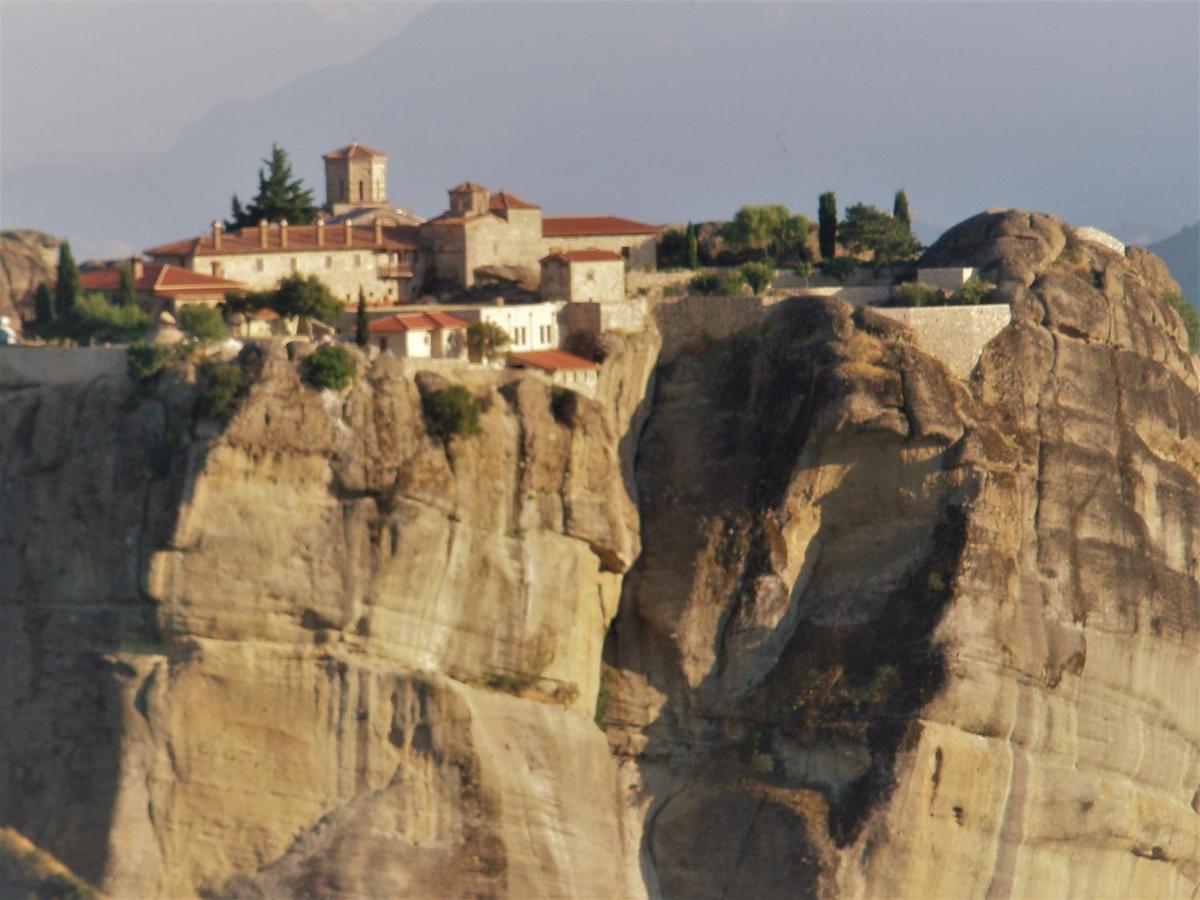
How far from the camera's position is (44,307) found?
6469cm

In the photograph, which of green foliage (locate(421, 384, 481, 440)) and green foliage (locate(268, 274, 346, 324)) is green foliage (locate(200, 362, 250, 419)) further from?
green foliage (locate(268, 274, 346, 324))

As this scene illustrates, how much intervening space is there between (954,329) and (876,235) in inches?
331

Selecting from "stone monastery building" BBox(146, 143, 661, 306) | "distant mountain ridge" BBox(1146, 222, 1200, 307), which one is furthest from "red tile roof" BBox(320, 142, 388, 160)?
"distant mountain ridge" BBox(1146, 222, 1200, 307)

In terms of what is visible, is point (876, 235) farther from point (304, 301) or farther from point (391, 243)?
point (304, 301)

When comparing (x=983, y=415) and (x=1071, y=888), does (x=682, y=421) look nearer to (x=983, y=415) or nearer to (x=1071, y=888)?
(x=983, y=415)

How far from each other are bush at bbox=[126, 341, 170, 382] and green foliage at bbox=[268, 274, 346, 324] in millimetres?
4478

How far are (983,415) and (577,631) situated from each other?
11.1 metres

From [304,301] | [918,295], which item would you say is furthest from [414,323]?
[918,295]

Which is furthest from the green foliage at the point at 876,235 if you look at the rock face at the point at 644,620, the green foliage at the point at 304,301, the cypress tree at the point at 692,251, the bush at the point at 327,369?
the bush at the point at 327,369

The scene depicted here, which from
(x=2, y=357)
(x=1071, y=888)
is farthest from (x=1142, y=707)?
(x=2, y=357)

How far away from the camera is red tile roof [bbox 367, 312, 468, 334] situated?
2447 inches

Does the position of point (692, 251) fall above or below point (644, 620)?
above

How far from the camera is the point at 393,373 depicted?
198 ft

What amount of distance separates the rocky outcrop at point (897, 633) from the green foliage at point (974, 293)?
3.88ft
